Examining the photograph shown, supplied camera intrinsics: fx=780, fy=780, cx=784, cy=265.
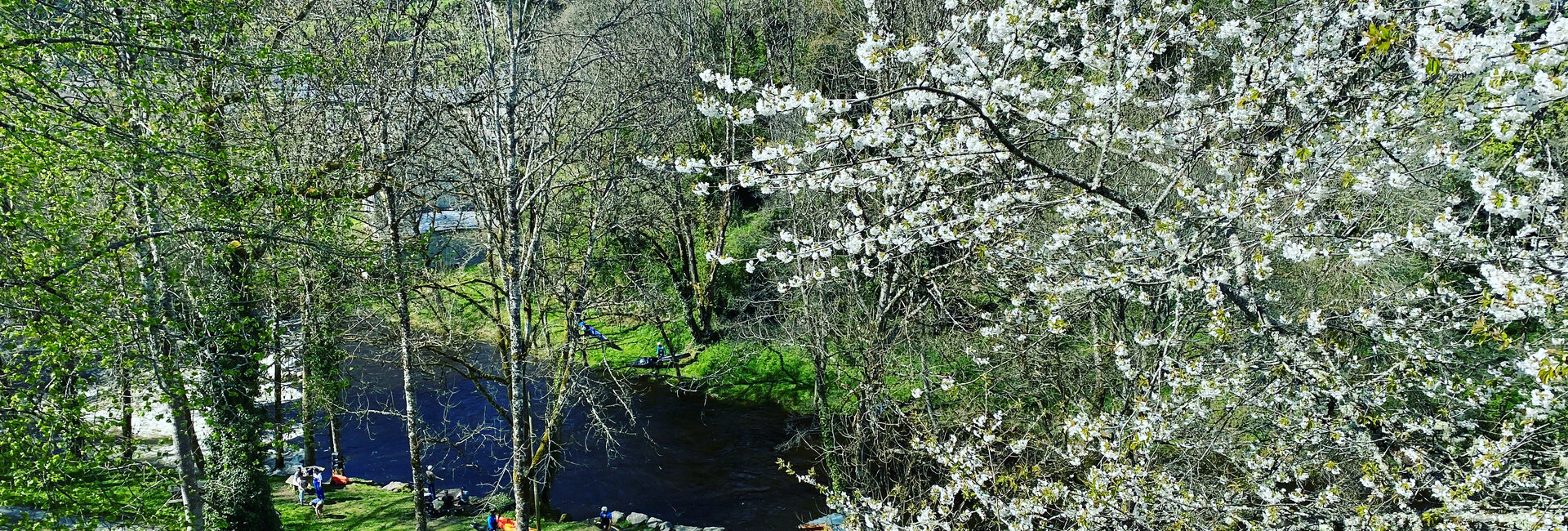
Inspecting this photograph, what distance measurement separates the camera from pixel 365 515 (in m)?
14.5

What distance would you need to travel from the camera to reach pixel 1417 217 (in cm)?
813

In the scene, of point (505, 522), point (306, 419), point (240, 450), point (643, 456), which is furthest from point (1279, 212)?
point (643, 456)

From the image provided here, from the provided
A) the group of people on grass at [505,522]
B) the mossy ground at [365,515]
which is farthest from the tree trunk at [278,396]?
the group of people on grass at [505,522]

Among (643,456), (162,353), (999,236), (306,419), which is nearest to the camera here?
(999,236)

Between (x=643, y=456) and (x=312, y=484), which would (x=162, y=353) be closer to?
(x=312, y=484)

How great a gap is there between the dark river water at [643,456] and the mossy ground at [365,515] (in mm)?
1283

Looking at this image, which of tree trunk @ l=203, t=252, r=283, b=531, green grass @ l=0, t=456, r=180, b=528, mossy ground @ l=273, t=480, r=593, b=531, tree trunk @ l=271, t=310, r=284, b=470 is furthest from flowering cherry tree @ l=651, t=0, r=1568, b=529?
mossy ground @ l=273, t=480, r=593, b=531

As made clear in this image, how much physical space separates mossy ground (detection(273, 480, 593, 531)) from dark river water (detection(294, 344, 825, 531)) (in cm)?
128

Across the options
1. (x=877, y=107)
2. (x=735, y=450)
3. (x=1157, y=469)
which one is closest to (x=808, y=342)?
(x=735, y=450)

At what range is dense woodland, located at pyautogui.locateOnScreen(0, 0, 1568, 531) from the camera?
432cm

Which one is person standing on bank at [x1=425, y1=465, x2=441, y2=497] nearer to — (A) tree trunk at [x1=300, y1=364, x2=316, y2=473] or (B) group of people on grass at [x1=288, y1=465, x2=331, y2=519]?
(B) group of people on grass at [x1=288, y1=465, x2=331, y2=519]

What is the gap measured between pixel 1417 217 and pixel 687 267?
1907cm

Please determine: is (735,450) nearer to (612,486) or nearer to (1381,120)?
(612,486)

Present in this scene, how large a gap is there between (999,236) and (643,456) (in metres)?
13.6
